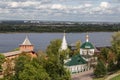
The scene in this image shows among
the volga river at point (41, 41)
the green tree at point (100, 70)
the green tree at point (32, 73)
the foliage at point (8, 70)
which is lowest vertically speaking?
the volga river at point (41, 41)

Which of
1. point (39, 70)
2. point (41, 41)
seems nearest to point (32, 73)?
point (39, 70)

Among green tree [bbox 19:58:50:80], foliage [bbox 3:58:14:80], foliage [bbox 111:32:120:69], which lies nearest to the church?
foliage [bbox 111:32:120:69]

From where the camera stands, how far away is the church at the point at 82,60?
45269mm

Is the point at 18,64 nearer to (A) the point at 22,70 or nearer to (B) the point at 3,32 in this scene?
(A) the point at 22,70

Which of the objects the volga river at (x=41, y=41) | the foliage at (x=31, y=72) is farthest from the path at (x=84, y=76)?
the volga river at (x=41, y=41)

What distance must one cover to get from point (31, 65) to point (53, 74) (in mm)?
2347

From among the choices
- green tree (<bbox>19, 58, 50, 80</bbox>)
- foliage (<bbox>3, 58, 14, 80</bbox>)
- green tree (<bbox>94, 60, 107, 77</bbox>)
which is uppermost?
green tree (<bbox>19, 58, 50, 80</bbox>)

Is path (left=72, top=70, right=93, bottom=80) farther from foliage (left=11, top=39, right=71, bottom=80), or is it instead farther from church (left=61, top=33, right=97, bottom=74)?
foliage (left=11, top=39, right=71, bottom=80)

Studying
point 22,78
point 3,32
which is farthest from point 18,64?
point 3,32

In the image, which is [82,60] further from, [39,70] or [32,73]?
[32,73]

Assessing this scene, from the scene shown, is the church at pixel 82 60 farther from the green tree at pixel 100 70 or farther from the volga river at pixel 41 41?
the volga river at pixel 41 41

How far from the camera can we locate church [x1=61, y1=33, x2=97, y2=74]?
45269mm

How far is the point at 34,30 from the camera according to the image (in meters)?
166

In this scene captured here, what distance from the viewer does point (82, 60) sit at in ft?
154
